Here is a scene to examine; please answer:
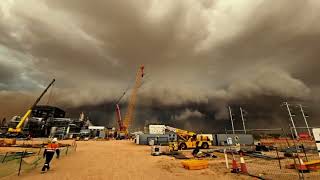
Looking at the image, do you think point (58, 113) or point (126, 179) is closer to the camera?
point (126, 179)

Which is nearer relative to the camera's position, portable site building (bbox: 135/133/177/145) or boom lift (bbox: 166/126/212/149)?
boom lift (bbox: 166/126/212/149)

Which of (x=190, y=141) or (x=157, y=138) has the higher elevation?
(x=157, y=138)

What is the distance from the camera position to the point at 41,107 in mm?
143000

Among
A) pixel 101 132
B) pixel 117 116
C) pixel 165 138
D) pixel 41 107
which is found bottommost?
pixel 165 138

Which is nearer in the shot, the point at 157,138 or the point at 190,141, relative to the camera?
the point at 190,141

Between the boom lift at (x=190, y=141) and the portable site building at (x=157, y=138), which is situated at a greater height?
the portable site building at (x=157, y=138)

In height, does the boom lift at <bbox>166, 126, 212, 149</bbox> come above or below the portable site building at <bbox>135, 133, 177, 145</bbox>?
below

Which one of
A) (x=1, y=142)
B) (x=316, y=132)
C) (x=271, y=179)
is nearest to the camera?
(x=316, y=132)

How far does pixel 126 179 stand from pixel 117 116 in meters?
117

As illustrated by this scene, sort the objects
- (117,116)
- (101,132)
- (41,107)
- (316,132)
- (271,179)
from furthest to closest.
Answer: (41,107) → (117,116) → (101,132) → (271,179) → (316,132)

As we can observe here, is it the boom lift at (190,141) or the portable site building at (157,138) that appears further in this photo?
the portable site building at (157,138)

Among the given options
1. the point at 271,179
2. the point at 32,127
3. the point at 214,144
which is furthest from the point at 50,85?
the point at 271,179

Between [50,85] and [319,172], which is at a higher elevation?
[50,85]

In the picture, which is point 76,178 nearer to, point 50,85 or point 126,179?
point 126,179
